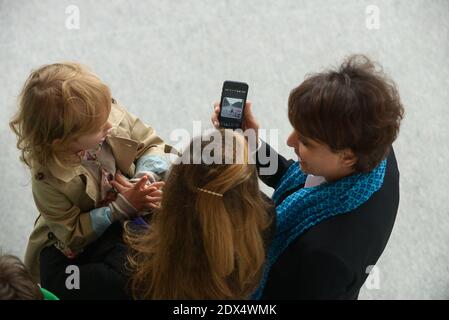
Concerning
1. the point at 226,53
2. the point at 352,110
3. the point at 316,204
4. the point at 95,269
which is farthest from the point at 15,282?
the point at 226,53

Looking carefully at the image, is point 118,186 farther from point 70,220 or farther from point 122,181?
point 70,220

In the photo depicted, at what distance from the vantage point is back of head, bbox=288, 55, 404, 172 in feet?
4.13

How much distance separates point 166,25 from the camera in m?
2.69

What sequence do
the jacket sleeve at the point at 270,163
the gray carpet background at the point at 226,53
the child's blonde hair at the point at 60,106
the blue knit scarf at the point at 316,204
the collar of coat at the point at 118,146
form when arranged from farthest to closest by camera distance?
the gray carpet background at the point at 226,53
the jacket sleeve at the point at 270,163
the collar of coat at the point at 118,146
the child's blonde hair at the point at 60,106
the blue knit scarf at the point at 316,204

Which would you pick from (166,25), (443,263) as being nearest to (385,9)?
(166,25)

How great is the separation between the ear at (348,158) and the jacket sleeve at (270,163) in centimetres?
40

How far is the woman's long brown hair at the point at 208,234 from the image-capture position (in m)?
1.23

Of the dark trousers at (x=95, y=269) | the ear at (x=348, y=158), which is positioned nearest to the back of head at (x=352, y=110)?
the ear at (x=348, y=158)

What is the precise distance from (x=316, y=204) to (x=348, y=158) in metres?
0.15

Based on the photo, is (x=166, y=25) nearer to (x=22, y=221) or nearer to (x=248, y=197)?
(x=22, y=221)

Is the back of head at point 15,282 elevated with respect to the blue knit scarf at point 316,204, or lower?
lower

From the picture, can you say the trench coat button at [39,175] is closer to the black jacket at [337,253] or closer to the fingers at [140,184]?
the fingers at [140,184]

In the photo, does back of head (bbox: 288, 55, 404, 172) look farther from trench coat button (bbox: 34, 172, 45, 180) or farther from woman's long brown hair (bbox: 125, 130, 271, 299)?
trench coat button (bbox: 34, 172, 45, 180)

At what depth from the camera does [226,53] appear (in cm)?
263
